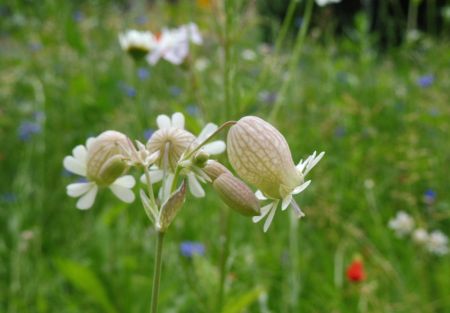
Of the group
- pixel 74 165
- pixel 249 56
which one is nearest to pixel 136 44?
pixel 74 165

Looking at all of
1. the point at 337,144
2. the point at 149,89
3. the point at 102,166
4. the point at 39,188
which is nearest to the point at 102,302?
the point at 102,166

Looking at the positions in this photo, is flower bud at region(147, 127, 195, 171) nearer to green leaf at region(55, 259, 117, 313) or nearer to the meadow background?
the meadow background

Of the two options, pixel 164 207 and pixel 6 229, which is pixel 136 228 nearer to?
pixel 6 229

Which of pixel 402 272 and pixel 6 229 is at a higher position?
pixel 6 229

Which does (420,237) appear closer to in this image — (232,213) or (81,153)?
(232,213)

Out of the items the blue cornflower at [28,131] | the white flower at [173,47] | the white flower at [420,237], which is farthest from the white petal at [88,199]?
the blue cornflower at [28,131]
